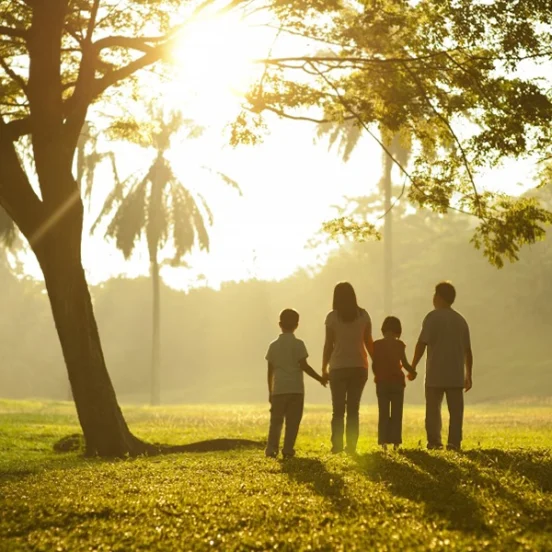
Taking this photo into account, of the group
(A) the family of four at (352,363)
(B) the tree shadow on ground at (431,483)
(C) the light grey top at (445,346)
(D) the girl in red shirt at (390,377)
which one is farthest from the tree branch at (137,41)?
(B) the tree shadow on ground at (431,483)

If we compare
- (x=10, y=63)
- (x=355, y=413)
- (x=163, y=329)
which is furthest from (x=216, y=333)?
(x=355, y=413)

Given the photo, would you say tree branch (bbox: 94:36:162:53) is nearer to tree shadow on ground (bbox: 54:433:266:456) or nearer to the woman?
the woman

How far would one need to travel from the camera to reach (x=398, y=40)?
1349cm

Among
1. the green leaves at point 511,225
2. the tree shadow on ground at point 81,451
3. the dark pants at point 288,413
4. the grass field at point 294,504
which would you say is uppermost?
the green leaves at point 511,225

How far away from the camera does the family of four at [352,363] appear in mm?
11141

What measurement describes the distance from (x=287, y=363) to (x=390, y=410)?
161 centimetres

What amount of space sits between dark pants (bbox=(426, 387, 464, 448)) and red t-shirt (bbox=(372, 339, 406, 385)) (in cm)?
45

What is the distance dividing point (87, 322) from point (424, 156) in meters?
5.92

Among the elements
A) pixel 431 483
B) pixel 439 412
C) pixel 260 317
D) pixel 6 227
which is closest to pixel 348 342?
pixel 439 412

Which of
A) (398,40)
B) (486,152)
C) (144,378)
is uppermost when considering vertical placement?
(398,40)

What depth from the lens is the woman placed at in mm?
11109

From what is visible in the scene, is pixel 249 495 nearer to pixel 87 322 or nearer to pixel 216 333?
pixel 87 322

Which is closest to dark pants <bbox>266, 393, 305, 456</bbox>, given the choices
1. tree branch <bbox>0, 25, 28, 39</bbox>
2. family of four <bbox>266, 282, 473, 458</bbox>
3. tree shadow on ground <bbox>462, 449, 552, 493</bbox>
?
family of four <bbox>266, 282, 473, 458</bbox>

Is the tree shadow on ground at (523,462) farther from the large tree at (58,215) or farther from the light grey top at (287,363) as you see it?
the large tree at (58,215)
